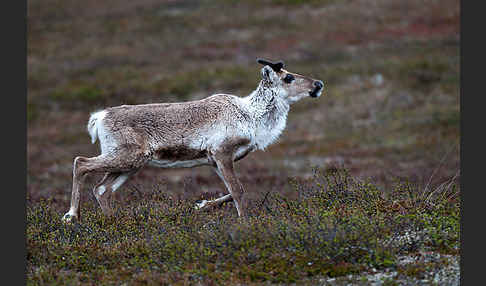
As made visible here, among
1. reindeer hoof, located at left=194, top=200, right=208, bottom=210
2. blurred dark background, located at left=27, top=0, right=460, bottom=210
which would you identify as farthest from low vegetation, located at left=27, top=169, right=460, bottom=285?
blurred dark background, located at left=27, top=0, right=460, bottom=210

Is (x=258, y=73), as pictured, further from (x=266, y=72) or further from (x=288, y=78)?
(x=266, y=72)

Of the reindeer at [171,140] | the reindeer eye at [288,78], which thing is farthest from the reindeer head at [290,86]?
the reindeer at [171,140]

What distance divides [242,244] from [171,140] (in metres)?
2.82

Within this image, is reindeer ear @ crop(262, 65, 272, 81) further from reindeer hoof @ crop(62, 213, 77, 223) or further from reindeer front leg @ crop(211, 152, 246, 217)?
reindeer hoof @ crop(62, 213, 77, 223)

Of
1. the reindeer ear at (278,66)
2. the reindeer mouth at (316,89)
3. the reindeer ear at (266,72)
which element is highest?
the reindeer ear at (278,66)

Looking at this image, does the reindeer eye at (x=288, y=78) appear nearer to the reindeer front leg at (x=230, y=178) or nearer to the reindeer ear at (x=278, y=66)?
the reindeer ear at (x=278, y=66)

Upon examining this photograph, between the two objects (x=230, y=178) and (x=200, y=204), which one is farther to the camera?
(x=200, y=204)

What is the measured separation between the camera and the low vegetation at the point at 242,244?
298 inches

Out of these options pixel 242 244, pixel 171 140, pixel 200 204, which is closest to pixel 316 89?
pixel 171 140

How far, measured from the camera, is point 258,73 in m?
33.8

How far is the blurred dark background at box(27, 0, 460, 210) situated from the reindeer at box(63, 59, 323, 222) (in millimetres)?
1295

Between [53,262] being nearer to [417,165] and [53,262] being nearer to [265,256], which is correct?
[265,256]

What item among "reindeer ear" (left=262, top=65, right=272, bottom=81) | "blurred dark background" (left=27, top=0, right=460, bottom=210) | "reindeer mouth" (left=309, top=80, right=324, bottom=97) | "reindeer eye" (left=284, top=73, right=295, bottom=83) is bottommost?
"blurred dark background" (left=27, top=0, right=460, bottom=210)

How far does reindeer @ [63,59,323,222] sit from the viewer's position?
10055mm
